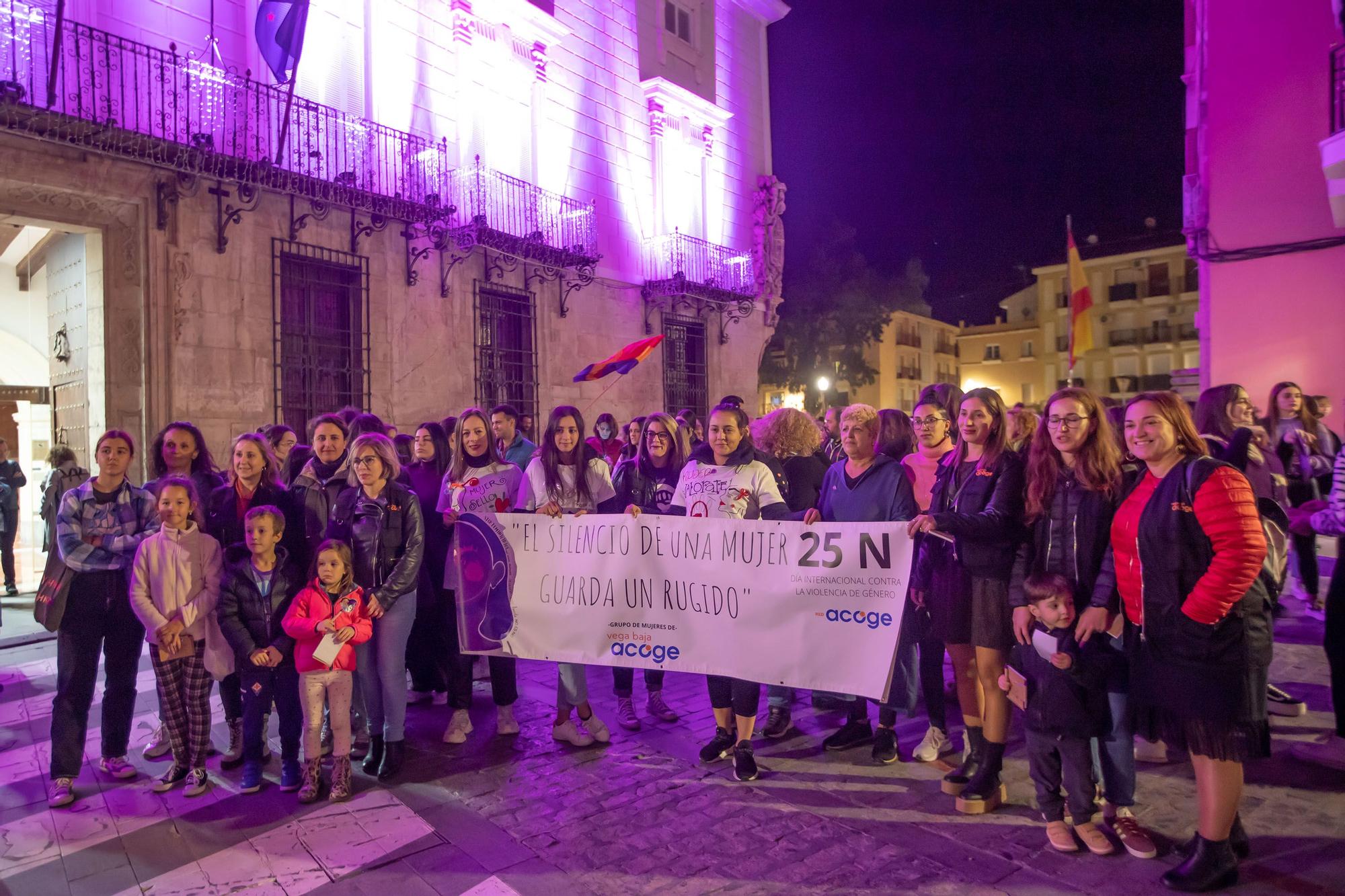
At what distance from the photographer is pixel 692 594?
4.61 meters

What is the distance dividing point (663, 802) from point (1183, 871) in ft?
7.31

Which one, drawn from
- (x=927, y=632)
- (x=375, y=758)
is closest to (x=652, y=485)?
(x=927, y=632)

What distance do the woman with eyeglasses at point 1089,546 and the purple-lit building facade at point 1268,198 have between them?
10478 millimetres

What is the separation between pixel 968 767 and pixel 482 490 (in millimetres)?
3255

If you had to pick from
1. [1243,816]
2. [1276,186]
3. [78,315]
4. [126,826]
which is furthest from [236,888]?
[1276,186]

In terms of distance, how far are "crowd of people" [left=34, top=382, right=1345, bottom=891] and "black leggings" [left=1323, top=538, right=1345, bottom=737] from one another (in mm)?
14

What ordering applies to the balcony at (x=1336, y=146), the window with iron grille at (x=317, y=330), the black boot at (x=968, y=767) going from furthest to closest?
the window with iron grille at (x=317, y=330)
the balcony at (x=1336, y=146)
the black boot at (x=968, y=767)

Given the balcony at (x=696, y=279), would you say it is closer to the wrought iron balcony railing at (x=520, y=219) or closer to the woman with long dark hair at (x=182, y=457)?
the wrought iron balcony railing at (x=520, y=219)

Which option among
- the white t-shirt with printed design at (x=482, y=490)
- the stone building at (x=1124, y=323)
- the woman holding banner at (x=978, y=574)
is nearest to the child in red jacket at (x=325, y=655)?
the white t-shirt with printed design at (x=482, y=490)

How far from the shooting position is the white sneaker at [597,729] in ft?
16.0

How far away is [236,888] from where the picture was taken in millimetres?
3328

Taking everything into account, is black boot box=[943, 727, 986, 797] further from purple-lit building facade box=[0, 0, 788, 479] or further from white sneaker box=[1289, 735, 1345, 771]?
purple-lit building facade box=[0, 0, 788, 479]

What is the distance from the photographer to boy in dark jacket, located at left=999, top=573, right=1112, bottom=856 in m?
3.41

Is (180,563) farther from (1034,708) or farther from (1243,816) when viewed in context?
(1243,816)
